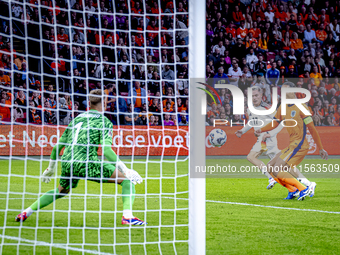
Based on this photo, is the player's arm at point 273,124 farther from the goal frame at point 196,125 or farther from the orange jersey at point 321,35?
the orange jersey at point 321,35

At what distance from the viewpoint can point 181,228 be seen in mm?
5438

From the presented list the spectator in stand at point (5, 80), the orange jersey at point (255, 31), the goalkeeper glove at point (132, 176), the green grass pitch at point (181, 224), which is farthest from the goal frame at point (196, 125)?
the orange jersey at point (255, 31)

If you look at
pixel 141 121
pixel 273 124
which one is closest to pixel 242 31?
pixel 141 121

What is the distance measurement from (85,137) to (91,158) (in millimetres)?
256

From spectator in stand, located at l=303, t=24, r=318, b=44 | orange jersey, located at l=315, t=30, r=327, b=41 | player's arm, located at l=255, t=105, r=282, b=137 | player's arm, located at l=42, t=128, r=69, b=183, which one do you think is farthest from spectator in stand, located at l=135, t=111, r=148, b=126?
orange jersey, located at l=315, t=30, r=327, b=41

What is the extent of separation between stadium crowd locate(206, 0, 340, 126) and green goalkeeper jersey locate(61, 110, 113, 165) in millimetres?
9166

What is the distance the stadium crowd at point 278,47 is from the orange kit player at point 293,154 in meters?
6.25

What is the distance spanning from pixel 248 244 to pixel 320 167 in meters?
8.70

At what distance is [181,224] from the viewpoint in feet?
18.7

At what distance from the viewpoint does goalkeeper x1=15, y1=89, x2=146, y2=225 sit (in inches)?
199

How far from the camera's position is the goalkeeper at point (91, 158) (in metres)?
5.06

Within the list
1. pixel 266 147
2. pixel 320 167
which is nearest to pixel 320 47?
pixel 320 167

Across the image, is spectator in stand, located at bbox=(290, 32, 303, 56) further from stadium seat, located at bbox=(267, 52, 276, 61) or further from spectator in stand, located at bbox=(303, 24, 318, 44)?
stadium seat, located at bbox=(267, 52, 276, 61)

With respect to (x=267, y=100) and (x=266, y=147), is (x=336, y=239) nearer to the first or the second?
(x=266, y=147)
